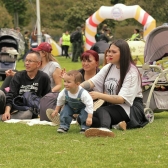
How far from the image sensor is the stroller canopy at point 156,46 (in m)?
9.91

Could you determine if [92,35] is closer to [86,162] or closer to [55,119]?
[55,119]

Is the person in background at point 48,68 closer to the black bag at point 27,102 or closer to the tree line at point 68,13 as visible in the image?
the black bag at point 27,102

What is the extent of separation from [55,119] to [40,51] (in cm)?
172

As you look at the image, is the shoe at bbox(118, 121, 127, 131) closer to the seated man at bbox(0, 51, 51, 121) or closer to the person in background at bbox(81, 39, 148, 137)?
the person in background at bbox(81, 39, 148, 137)

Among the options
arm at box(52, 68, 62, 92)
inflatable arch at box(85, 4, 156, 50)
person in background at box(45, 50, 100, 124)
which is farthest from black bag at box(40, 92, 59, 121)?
inflatable arch at box(85, 4, 156, 50)

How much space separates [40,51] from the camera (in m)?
9.51

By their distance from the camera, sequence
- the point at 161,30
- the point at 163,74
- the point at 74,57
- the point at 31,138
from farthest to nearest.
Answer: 1. the point at 74,57
2. the point at 161,30
3. the point at 163,74
4. the point at 31,138

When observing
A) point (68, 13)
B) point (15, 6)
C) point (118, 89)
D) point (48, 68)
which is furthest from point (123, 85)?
point (15, 6)

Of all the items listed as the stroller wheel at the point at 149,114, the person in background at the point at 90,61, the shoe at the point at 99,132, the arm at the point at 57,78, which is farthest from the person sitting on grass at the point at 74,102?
the arm at the point at 57,78

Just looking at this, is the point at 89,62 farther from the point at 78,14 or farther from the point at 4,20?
the point at 4,20

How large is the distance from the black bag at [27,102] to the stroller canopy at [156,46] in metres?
2.03

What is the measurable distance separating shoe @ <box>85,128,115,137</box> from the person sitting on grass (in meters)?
0.26

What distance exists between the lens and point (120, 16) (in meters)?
28.8

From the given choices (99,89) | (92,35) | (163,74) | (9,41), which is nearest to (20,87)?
(99,89)
